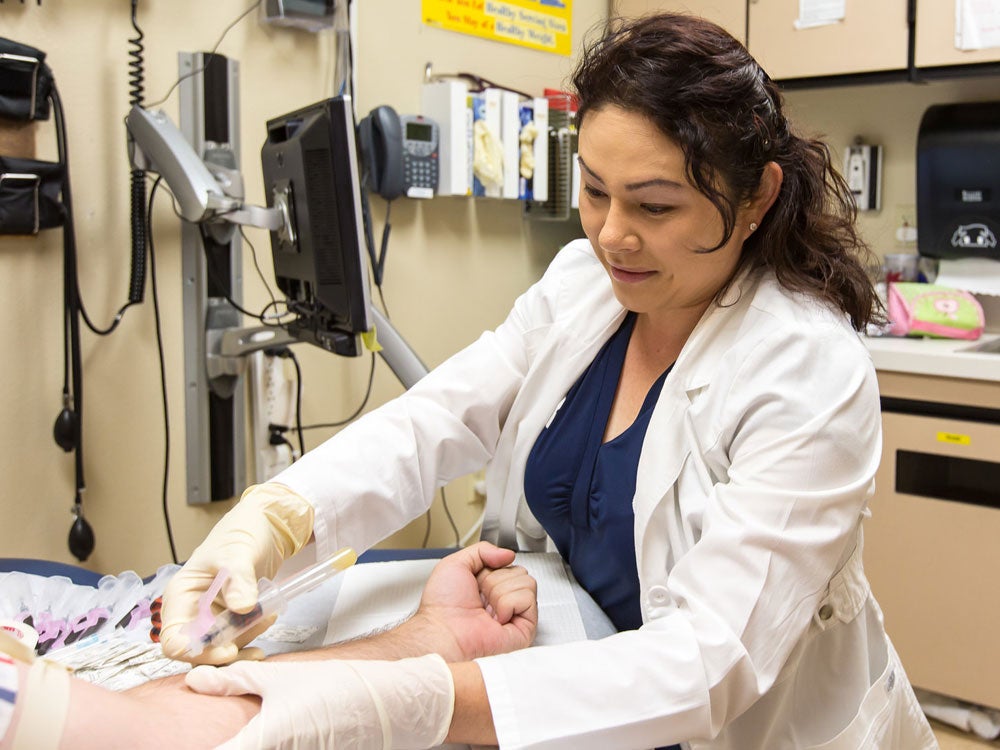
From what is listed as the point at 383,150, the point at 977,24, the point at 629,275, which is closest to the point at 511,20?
the point at 383,150

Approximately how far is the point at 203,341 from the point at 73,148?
0.46 m

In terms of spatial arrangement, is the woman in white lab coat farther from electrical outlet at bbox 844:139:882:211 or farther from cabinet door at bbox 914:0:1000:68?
electrical outlet at bbox 844:139:882:211

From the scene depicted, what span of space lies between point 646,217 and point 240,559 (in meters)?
0.61

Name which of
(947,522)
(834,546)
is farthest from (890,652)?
(947,522)

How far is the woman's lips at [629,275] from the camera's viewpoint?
113cm

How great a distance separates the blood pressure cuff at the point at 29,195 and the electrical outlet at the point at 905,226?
7.23ft

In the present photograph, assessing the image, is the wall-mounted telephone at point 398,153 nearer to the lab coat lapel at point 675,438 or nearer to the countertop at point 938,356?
the countertop at point 938,356

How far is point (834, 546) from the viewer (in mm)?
966

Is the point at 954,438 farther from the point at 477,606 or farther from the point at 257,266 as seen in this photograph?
the point at 257,266

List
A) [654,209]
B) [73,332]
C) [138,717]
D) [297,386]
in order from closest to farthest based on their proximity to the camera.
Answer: [138,717], [654,209], [73,332], [297,386]

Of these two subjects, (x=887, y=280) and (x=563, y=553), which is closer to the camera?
(x=563, y=553)

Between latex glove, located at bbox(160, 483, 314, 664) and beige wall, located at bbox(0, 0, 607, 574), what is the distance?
2.77 feet

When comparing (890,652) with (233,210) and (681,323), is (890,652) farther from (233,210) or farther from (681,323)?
(233,210)

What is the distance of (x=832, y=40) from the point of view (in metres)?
A: 2.39
